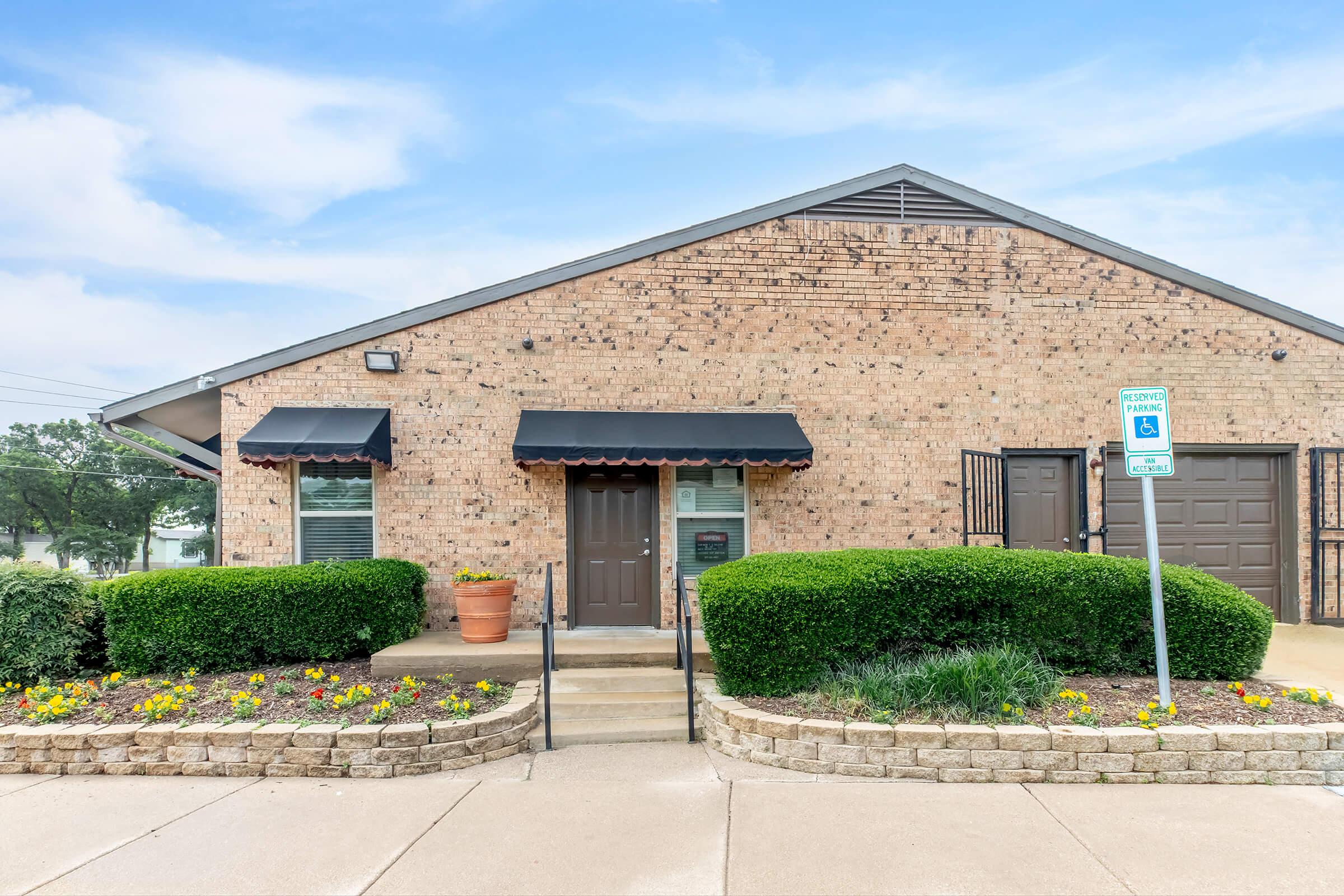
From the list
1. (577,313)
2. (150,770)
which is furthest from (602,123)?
(150,770)

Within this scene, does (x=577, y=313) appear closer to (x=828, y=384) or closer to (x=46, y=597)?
(x=828, y=384)

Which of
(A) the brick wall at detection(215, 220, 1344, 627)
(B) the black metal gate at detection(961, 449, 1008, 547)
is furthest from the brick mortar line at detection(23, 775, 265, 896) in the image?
(B) the black metal gate at detection(961, 449, 1008, 547)

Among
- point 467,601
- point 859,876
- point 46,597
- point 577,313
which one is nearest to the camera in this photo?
point 859,876

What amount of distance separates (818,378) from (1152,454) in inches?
148

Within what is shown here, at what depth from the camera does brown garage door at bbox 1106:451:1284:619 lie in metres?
8.69

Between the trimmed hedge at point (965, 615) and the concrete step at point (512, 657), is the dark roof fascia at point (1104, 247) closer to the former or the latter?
the trimmed hedge at point (965, 615)

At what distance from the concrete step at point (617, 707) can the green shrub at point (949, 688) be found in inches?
48.4

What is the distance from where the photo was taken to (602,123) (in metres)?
12.1

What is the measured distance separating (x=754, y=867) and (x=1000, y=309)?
713 centimetres

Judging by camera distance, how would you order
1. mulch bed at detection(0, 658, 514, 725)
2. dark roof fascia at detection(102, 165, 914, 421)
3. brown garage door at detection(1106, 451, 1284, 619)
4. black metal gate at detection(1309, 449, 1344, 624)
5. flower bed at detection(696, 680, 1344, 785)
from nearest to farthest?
flower bed at detection(696, 680, 1344, 785), mulch bed at detection(0, 658, 514, 725), dark roof fascia at detection(102, 165, 914, 421), black metal gate at detection(1309, 449, 1344, 624), brown garage door at detection(1106, 451, 1284, 619)

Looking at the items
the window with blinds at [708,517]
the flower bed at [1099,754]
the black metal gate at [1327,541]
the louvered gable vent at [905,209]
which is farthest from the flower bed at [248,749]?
the black metal gate at [1327,541]

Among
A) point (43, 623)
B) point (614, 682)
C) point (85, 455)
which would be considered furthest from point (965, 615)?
point (85, 455)

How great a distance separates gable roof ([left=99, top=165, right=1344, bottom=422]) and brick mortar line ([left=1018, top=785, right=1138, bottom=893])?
6284 millimetres

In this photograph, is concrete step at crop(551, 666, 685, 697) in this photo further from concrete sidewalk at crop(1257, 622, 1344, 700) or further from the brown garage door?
the brown garage door
